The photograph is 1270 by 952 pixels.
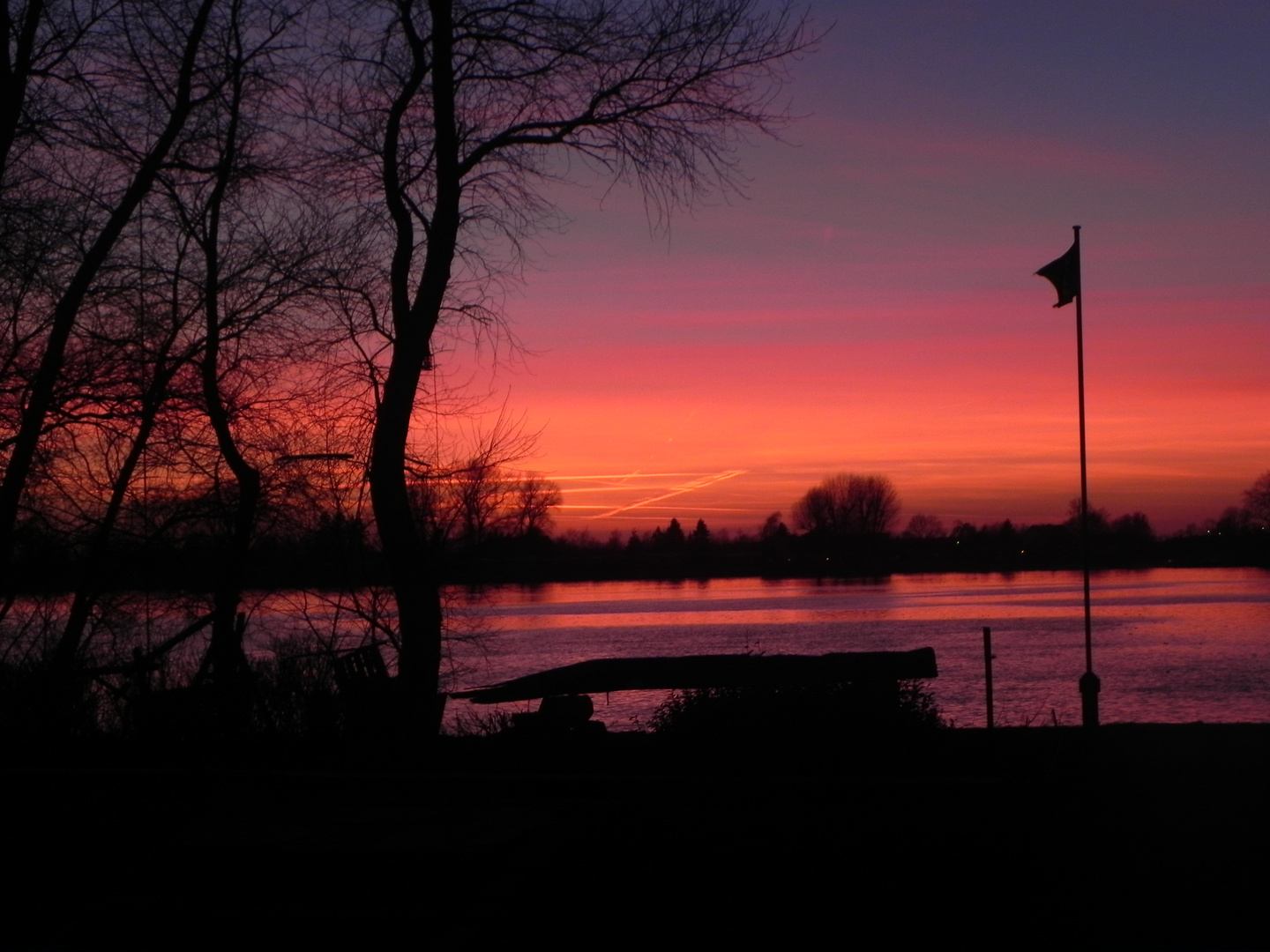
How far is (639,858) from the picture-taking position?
22.2ft

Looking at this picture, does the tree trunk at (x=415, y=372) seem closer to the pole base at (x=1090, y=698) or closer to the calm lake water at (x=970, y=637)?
the calm lake water at (x=970, y=637)

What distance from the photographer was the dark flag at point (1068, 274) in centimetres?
1738

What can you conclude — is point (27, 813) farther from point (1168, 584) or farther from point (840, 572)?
point (840, 572)

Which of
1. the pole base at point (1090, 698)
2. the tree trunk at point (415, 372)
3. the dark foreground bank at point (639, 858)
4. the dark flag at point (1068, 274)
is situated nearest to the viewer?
the dark foreground bank at point (639, 858)

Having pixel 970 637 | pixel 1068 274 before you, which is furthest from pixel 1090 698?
pixel 970 637

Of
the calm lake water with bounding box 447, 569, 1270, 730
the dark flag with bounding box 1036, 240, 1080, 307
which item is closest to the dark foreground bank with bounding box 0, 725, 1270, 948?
the calm lake water with bounding box 447, 569, 1270, 730

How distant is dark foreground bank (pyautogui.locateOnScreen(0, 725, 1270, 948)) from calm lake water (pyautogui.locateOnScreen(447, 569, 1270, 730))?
148 inches

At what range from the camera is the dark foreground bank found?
18.8 feet

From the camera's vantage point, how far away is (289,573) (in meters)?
19.6

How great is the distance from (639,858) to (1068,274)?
520 inches

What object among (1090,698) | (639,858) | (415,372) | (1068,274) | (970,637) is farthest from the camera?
(970,637)

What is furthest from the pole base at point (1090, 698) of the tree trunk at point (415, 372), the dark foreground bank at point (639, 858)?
the tree trunk at point (415, 372)

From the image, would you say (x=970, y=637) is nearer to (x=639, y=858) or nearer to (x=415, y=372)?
(x=415, y=372)

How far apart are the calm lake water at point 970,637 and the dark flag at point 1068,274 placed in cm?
580
